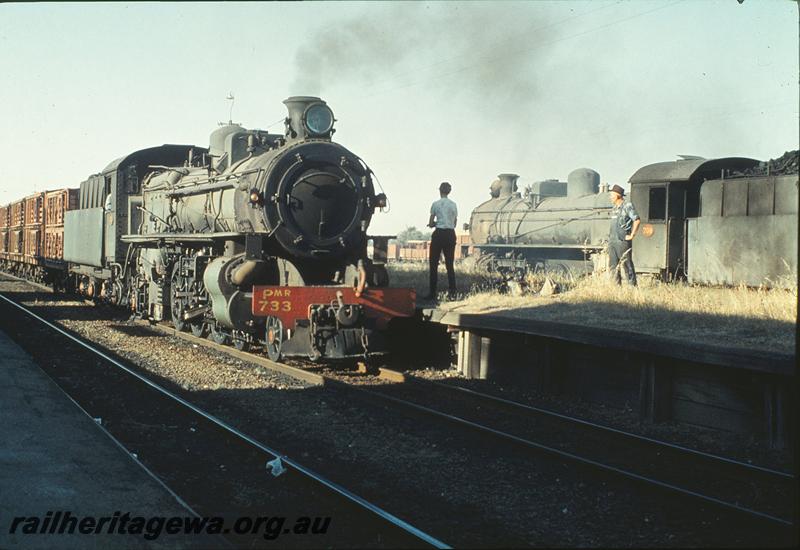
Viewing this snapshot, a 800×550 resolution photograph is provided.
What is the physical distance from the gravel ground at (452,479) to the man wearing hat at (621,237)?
5382mm

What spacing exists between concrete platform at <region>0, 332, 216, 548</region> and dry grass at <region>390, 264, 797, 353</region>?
5.40 m

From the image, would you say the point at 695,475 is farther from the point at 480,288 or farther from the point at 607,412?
the point at 480,288

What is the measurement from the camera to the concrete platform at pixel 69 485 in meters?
4.46

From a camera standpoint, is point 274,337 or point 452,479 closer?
point 452,479

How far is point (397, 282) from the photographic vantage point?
17.5 metres

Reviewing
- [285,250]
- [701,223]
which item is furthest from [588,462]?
[701,223]

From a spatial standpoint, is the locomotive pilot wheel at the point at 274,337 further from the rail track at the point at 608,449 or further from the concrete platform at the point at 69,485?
the concrete platform at the point at 69,485

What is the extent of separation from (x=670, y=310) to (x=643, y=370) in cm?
214

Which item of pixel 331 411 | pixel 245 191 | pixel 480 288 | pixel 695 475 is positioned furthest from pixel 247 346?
pixel 695 475

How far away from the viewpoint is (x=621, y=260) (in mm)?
12227

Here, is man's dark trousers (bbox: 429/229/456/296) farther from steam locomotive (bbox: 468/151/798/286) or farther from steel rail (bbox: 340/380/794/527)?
steel rail (bbox: 340/380/794/527)

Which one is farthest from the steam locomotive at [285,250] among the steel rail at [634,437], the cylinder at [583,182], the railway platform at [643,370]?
the cylinder at [583,182]

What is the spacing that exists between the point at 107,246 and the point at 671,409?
44.3 feet

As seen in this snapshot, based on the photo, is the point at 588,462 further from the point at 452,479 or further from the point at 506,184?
the point at 506,184
